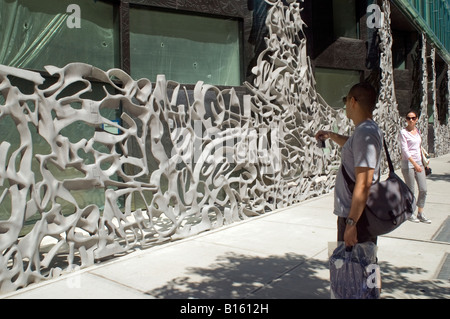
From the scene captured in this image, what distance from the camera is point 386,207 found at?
284cm

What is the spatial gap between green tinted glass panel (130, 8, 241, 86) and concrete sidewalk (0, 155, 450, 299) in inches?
153

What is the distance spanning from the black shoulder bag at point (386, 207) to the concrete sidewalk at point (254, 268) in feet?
1.25

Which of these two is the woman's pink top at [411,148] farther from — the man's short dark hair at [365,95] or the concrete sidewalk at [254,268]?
the man's short dark hair at [365,95]

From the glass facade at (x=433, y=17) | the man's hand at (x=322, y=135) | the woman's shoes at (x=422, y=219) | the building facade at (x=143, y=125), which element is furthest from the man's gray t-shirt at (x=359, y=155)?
the glass facade at (x=433, y=17)

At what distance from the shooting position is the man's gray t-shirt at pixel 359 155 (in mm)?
2867

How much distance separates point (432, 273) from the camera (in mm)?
4621

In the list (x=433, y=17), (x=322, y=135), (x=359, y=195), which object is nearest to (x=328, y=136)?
(x=322, y=135)

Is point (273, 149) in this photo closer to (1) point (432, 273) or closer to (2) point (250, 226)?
(2) point (250, 226)

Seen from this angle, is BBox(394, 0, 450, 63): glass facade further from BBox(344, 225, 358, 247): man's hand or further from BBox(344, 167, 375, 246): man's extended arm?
BBox(344, 225, 358, 247): man's hand

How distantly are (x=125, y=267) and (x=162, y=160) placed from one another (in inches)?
64.5

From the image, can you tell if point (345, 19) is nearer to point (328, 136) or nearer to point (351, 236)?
point (328, 136)

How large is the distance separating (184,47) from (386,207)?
722cm

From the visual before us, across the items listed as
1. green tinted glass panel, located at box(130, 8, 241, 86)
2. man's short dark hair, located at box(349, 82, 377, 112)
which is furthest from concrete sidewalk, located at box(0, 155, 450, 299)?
green tinted glass panel, located at box(130, 8, 241, 86)

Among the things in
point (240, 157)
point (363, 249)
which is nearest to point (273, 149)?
point (240, 157)
